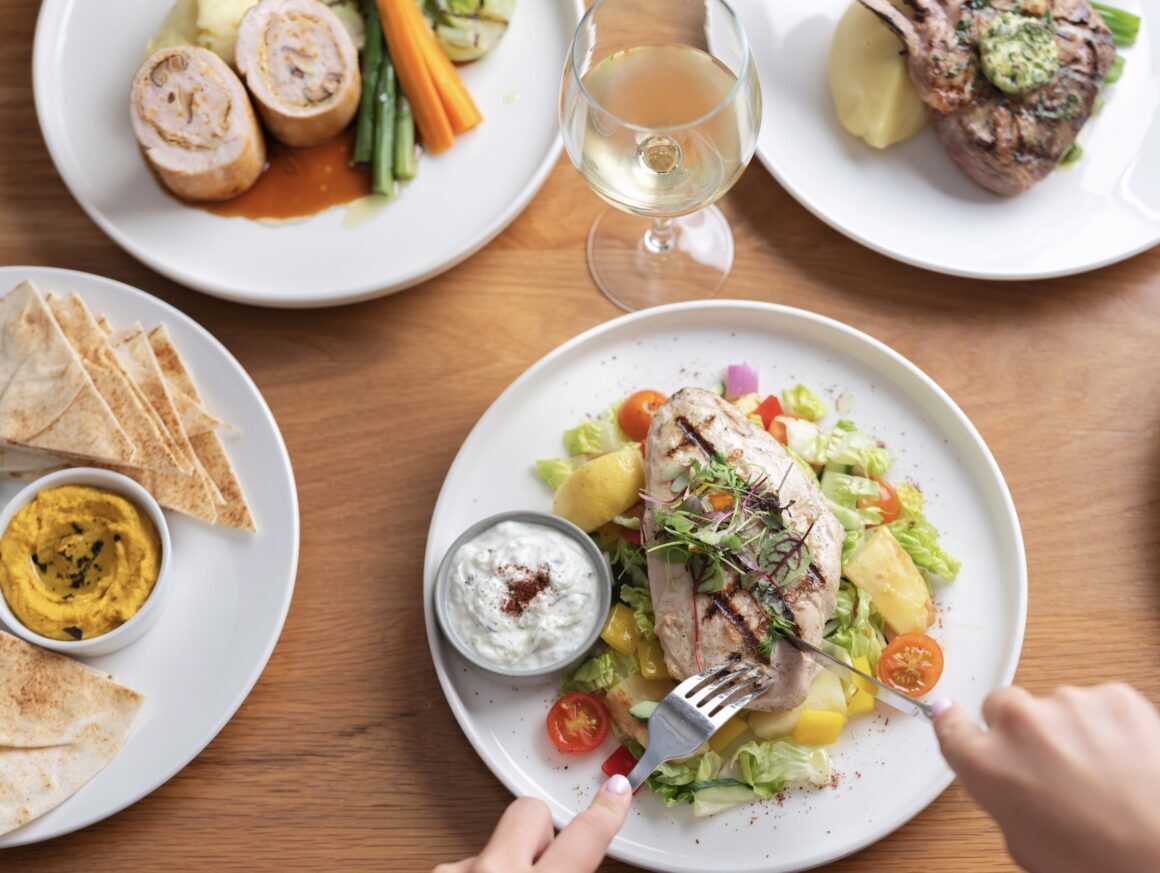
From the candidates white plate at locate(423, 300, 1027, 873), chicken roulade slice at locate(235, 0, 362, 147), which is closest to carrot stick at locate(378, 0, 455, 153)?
chicken roulade slice at locate(235, 0, 362, 147)

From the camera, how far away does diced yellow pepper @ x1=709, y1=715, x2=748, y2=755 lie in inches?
102

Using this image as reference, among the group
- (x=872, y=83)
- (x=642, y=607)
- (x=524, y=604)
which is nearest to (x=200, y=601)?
(x=524, y=604)

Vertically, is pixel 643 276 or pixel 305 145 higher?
pixel 305 145

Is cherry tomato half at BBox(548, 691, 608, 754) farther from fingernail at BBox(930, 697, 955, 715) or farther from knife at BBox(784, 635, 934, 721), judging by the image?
fingernail at BBox(930, 697, 955, 715)

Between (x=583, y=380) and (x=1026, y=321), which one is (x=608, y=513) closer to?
(x=583, y=380)

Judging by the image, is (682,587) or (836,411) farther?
(836,411)

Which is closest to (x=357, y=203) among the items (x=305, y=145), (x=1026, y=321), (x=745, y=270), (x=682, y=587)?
(x=305, y=145)

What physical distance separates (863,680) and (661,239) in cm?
138

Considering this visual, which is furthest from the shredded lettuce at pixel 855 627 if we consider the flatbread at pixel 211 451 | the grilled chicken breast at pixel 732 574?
the flatbread at pixel 211 451

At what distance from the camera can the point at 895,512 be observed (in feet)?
9.12

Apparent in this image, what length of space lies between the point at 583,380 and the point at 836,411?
2.29ft

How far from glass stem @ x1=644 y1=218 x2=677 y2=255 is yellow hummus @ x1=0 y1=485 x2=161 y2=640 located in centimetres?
158

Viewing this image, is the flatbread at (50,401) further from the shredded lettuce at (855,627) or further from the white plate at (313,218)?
the shredded lettuce at (855,627)

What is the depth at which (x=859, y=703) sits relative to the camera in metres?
2.64
